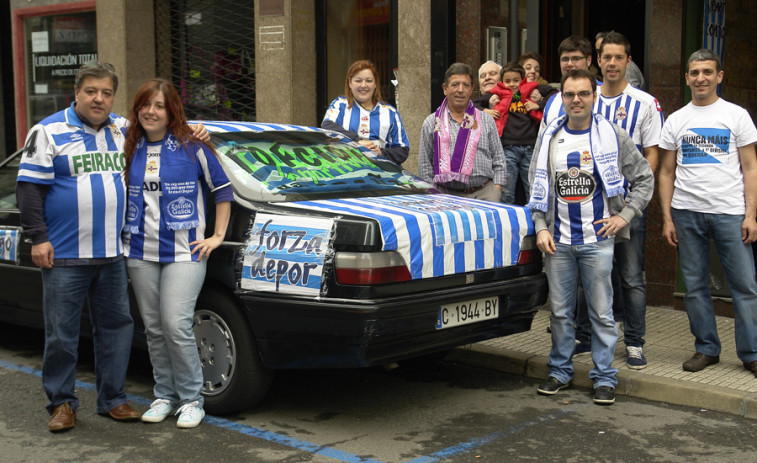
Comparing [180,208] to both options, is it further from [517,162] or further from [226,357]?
[517,162]

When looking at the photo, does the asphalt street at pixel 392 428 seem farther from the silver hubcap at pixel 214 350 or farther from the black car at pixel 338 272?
the black car at pixel 338 272

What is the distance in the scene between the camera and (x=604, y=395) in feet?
17.8

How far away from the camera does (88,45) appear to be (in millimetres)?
14000

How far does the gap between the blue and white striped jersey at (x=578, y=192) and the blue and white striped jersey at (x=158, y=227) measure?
1.92 metres

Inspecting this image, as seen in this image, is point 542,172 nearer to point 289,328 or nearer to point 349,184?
point 349,184

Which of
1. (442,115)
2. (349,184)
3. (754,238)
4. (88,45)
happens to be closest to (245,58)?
(88,45)

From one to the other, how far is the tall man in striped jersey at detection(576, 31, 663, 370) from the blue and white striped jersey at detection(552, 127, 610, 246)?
0.56 metres

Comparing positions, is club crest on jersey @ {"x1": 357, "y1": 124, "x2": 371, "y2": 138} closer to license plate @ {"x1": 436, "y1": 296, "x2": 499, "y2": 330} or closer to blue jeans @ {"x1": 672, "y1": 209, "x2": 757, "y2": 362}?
license plate @ {"x1": 436, "y1": 296, "x2": 499, "y2": 330}

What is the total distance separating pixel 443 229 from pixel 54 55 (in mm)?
11416

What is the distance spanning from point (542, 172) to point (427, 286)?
46.2 inches

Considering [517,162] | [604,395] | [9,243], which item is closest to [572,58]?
[517,162]

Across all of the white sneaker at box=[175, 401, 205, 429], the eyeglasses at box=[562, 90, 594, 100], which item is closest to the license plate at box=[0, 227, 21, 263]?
the white sneaker at box=[175, 401, 205, 429]

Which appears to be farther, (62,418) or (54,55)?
(54,55)

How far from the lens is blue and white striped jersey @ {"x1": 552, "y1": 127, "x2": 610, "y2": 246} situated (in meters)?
5.35
